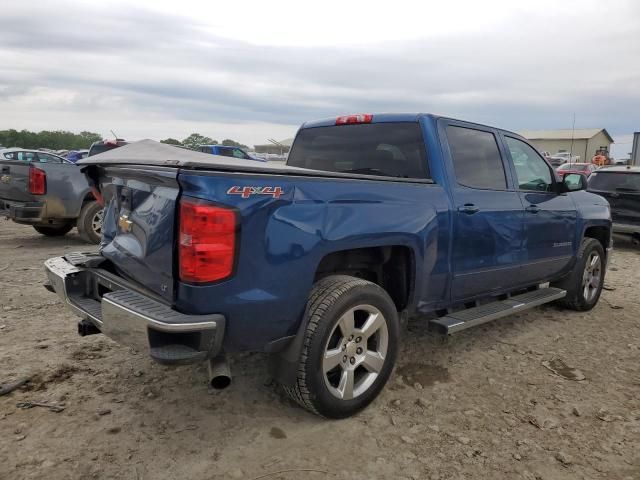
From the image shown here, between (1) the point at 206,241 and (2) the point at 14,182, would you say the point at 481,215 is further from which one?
(2) the point at 14,182

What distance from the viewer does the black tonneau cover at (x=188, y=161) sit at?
2412 millimetres

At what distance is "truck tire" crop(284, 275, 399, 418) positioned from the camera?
2.74 metres

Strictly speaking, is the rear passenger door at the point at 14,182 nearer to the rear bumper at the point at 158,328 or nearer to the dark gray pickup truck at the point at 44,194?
the dark gray pickup truck at the point at 44,194

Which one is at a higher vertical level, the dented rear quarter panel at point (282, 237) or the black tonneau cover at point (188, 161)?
the black tonneau cover at point (188, 161)

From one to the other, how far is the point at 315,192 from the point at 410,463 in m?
1.51

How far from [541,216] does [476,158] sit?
3.38ft

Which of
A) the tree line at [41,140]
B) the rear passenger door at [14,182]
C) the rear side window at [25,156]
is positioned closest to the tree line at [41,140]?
the tree line at [41,140]

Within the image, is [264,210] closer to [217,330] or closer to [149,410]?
[217,330]

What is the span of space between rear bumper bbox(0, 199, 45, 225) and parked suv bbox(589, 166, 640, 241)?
987cm

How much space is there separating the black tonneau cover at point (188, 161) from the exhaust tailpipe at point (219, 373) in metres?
0.98

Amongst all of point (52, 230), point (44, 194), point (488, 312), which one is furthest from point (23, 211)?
point (488, 312)

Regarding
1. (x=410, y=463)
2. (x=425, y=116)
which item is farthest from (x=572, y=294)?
(x=410, y=463)

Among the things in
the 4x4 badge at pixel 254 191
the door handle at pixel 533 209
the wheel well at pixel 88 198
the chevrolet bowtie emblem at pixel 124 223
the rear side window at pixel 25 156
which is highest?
the rear side window at pixel 25 156

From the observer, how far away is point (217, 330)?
2.39 meters
